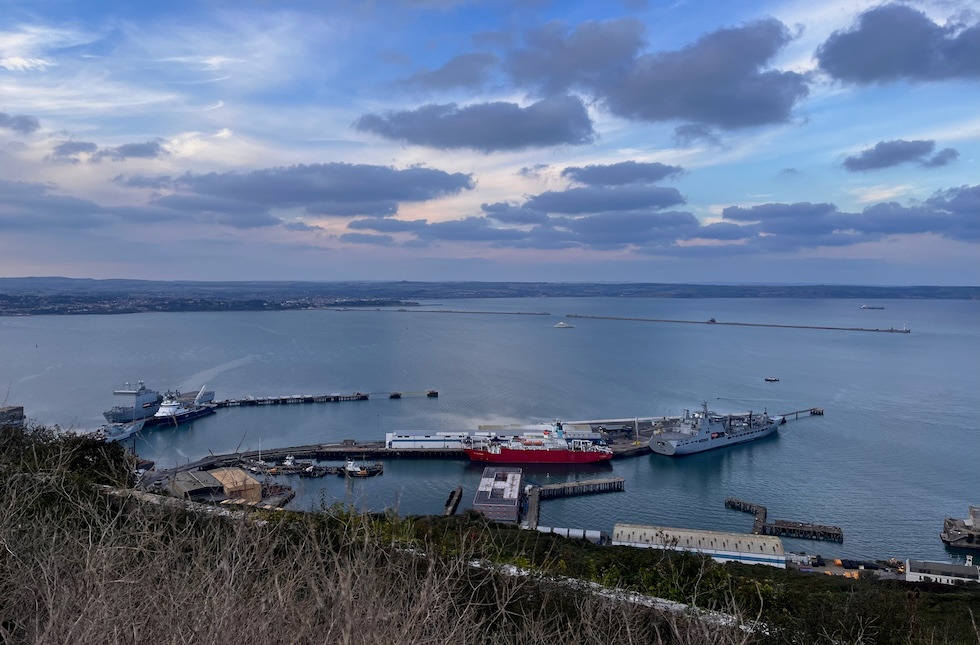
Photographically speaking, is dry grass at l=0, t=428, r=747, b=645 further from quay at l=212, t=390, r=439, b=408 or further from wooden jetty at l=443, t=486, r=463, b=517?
quay at l=212, t=390, r=439, b=408

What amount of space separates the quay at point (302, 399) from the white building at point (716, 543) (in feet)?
27.6

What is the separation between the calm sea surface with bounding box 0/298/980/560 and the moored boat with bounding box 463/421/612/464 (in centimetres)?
25

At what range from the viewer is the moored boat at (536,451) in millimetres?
9328

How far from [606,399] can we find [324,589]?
12558mm

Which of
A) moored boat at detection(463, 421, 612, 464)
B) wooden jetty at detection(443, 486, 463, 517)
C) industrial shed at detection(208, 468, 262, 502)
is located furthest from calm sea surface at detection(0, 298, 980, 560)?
industrial shed at detection(208, 468, 262, 502)

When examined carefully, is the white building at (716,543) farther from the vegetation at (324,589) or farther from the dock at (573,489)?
the dock at (573,489)

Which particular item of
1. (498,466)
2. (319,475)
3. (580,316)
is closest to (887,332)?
(580,316)

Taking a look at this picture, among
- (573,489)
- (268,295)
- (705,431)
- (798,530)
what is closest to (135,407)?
(573,489)

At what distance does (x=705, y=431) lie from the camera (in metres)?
10.5

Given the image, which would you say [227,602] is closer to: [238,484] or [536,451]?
[238,484]

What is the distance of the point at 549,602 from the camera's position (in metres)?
A: 2.57

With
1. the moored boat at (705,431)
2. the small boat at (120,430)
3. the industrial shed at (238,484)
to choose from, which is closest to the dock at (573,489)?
the moored boat at (705,431)

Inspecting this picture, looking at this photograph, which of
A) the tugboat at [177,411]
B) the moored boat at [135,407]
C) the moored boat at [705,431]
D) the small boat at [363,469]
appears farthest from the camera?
the tugboat at [177,411]

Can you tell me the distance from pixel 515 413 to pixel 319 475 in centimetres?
468
